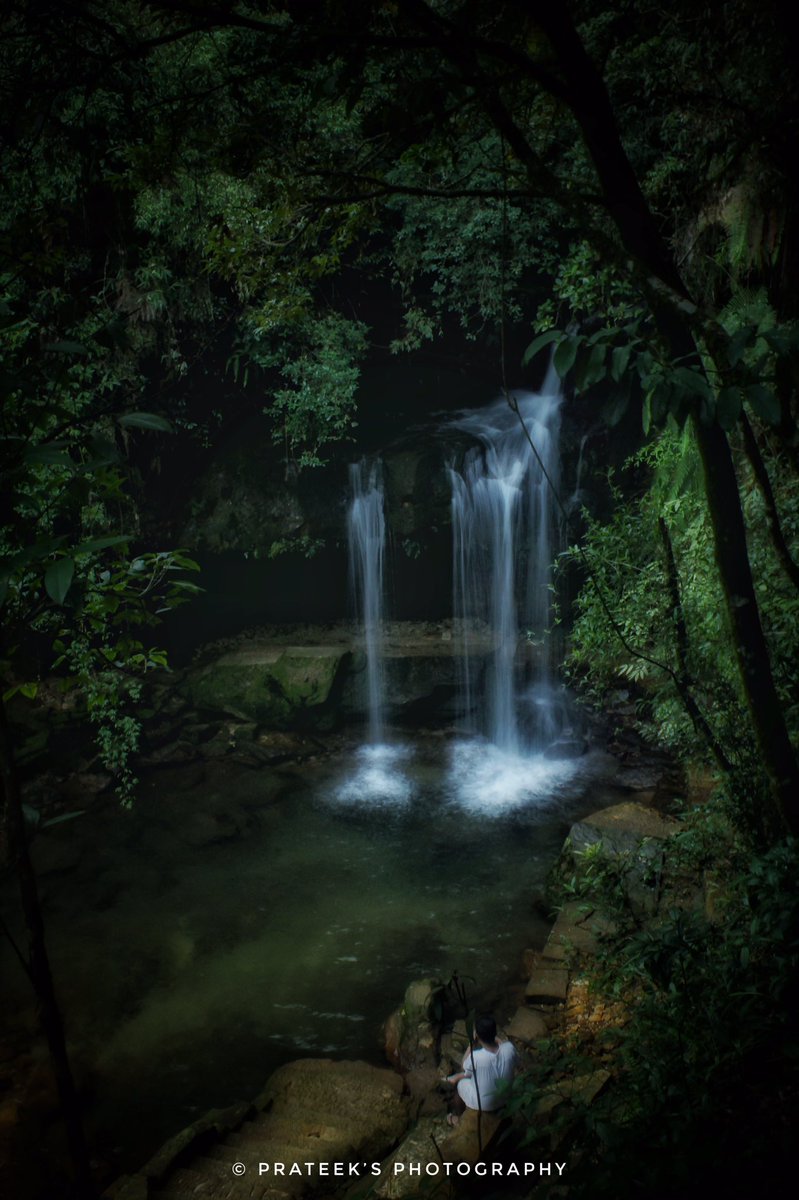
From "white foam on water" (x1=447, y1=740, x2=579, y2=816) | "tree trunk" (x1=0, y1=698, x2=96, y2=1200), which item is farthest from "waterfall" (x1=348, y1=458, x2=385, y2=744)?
"tree trunk" (x1=0, y1=698, x2=96, y2=1200)

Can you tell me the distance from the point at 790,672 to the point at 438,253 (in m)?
10.0

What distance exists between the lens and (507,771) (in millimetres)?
12430

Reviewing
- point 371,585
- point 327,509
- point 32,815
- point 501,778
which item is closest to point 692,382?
point 32,815

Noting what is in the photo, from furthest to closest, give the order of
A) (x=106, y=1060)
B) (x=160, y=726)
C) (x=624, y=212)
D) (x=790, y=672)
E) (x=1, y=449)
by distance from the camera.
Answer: (x=160, y=726)
(x=106, y=1060)
(x=790, y=672)
(x=624, y=212)
(x=1, y=449)

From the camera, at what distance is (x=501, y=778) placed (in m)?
12.1

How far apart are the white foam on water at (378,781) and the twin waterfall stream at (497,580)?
6 cm

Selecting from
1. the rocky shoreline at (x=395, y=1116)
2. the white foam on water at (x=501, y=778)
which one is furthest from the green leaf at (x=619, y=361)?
the white foam on water at (x=501, y=778)

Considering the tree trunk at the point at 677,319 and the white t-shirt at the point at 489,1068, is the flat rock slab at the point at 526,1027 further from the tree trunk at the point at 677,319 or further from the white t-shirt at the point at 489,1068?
the tree trunk at the point at 677,319

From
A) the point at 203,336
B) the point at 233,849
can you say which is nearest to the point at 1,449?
the point at 233,849

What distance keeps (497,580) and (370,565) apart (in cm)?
284

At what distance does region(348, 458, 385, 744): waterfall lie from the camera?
46.1 ft

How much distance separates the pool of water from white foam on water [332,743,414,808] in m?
0.04

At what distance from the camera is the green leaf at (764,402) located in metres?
2.34

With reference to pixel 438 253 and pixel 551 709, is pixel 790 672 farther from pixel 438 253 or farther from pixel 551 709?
pixel 438 253
